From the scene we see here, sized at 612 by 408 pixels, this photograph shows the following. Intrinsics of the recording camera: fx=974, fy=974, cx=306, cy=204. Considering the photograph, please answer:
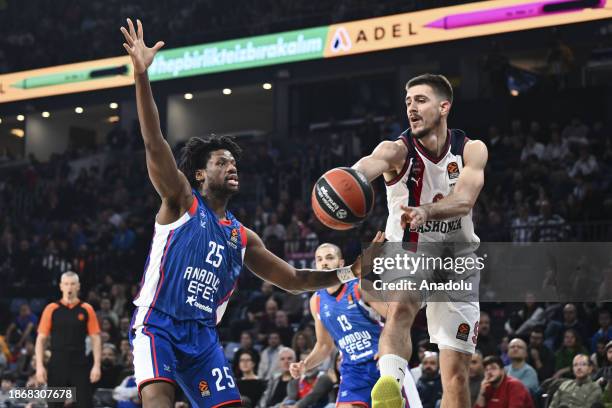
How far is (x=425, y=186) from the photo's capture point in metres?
6.58

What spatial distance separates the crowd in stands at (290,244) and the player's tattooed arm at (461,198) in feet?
14.6

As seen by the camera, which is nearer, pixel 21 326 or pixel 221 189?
pixel 221 189

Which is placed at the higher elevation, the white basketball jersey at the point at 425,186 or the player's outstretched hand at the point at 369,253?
the white basketball jersey at the point at 425,186

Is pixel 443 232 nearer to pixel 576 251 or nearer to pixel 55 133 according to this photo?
pixel 576 251

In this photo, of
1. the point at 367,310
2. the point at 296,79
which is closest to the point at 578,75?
the point at 296,79

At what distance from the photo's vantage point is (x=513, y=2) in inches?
736

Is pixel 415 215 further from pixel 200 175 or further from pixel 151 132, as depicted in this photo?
pixel 151 132

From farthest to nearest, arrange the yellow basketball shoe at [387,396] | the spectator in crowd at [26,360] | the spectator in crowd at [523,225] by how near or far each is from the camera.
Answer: the spectator in crowd at [26,360], the spectator in crowd at [523,225], the yellow basketball shoe at [387,396]

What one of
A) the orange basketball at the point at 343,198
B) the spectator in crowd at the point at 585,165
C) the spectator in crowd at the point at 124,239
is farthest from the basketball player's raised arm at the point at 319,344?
the spectator in crowd at the point at 124,239

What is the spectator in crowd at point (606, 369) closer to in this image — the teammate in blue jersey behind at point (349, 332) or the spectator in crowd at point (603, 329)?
the spectator in crowd at point (603, 329)

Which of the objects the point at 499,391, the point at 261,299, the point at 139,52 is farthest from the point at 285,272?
the point at 261,299

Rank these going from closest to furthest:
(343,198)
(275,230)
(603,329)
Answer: (343,198), (603,329), (275,230)

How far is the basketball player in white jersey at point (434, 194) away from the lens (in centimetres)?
629

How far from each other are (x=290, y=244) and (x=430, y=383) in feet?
23.7
